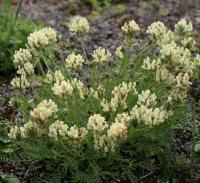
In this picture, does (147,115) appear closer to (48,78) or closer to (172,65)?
(172,65)

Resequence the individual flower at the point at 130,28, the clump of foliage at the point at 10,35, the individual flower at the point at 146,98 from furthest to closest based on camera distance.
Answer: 1. the clump of foliage at the point at 10,35
2. the individual flower at the point at 130,28
3. the individual flower at the point at 146,98

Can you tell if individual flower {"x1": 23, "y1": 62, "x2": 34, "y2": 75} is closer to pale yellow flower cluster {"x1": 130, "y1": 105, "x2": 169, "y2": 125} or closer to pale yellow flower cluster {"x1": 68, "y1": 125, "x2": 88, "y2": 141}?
pale yellow flower cluster {"x1": 68, "y1": 125, "x2": 88, "y2": 141}

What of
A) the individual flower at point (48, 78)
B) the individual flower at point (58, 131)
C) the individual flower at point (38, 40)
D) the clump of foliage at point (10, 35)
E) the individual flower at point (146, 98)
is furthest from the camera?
the clump of foliage at point (10, 35)

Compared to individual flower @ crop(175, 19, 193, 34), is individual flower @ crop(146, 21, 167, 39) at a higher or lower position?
lower

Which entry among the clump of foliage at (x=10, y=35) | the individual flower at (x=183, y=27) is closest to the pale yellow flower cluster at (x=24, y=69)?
the individual flower at (x=183, y=27)

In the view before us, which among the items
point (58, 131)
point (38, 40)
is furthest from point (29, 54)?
point (58, 131)

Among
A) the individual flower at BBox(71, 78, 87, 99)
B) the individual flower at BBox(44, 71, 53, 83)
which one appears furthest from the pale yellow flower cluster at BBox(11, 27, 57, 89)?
the individual flower at BBox(71, 78, 87, 99)

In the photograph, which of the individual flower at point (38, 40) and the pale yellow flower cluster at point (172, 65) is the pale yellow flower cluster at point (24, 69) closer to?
the individual flower at point (38, 40)

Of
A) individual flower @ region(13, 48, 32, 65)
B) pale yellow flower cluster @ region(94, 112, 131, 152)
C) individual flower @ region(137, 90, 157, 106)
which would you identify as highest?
individual flower @ region(13, 48, 32, 65)
